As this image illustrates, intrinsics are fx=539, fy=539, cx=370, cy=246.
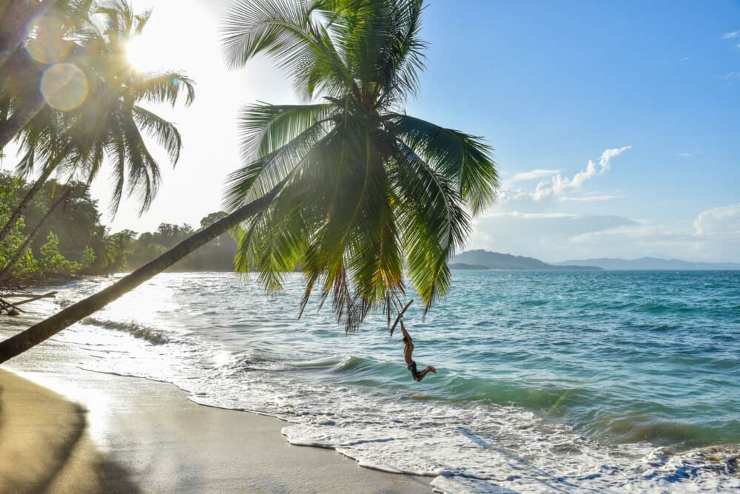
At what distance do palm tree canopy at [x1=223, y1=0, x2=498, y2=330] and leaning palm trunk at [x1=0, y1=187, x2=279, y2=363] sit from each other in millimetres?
1039

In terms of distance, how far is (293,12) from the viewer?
28.2 ft

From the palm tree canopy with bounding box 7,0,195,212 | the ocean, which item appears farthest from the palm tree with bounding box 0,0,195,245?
the ocean

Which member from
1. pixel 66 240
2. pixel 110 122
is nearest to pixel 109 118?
pixel 110 122

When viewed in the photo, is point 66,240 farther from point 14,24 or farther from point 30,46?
point 14,24

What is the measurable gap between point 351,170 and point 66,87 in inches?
274

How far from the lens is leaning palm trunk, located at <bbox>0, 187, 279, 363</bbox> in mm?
5789

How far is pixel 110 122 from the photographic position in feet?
47.1

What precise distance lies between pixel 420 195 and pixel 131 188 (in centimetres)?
1061

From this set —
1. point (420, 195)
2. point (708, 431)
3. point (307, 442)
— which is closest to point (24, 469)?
point (307, 442)

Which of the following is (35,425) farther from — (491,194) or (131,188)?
(131,188)

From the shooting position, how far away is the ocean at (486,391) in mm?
6312

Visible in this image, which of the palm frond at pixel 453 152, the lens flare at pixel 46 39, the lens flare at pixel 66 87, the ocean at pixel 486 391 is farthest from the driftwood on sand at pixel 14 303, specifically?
the palm frond at pixel 453 152

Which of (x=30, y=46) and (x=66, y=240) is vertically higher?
(x=30, y=46)

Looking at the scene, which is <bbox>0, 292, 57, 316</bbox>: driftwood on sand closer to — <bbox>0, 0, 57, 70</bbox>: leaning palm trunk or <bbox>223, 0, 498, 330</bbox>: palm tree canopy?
<bbox>223, 0, 498, 330</bbox>: palm tree canopy
